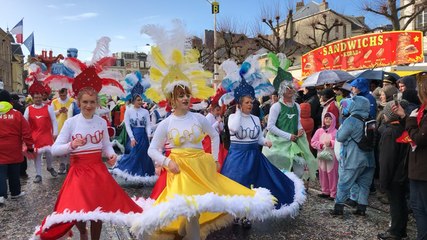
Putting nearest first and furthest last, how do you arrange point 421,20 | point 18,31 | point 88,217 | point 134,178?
point 88,217 < point 134,178 < point 18,31 < point 421,20

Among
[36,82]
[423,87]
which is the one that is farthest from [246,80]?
[36,82]

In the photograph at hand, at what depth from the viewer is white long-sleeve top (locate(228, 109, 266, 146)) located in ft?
17.8

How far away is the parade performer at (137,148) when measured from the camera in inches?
319

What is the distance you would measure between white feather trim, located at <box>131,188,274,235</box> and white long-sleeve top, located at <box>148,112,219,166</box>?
0.67 meters

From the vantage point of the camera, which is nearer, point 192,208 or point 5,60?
point 192,208

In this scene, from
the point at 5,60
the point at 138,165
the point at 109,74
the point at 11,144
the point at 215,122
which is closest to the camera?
the point at 109,74

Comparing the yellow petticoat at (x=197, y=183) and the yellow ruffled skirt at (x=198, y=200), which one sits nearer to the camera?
the yellow ruffled skirt at (x=198, y=200)

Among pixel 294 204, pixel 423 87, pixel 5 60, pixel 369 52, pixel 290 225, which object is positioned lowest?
pixel 290 225

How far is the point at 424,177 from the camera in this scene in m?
3.83

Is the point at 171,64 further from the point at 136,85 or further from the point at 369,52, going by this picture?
the point at 369,52

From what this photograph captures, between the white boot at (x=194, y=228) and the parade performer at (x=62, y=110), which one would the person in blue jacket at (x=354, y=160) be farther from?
the parade performer at (x=62, y=110)

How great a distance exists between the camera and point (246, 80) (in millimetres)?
5840

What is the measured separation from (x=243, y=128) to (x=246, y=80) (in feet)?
2.71

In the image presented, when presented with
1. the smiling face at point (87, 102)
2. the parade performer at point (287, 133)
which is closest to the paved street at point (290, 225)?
the parade performer at point (287, 133)
